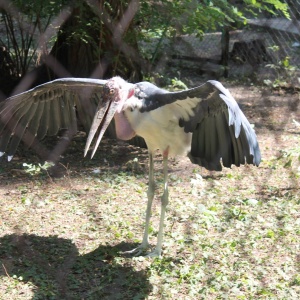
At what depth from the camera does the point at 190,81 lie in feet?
18.6

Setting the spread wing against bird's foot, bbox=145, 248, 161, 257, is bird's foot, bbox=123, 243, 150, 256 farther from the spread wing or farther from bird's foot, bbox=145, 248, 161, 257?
the spread wing

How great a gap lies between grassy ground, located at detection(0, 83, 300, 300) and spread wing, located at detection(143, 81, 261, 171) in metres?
0.39

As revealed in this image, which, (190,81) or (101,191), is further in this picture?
(190,81)

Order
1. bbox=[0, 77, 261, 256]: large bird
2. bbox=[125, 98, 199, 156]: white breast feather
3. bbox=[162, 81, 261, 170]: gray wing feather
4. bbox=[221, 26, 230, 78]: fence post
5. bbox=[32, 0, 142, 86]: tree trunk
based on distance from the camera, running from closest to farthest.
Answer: bbox=[162, 81, 261, 170]: gray wing feather, bbox=[0, 77, 261, 256]: large bird, bbox=[125, 98, 199, 156]: white breast feather, bbox=[32, 0, 142, 86]: tree trunk, bbox=[221, 26, 230, 78]: fence post

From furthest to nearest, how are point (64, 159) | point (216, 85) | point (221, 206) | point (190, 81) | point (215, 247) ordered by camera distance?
point (190, 81)
point (64, 159)
point (221, 206)
point (215, 247)
point (216, 85)

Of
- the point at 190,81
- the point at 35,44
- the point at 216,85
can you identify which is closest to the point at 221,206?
the point at 216,85

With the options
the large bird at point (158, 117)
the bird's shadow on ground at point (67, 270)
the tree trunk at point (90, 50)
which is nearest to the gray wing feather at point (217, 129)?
the large bird at point (158, 117)

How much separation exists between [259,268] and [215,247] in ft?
0.74

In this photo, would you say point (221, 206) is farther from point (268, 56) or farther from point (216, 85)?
point (268, 56)

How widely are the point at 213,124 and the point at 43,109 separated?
2.68ft

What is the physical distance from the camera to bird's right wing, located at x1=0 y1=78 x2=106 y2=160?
263 centimetres

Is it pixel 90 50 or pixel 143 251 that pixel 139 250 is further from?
pixel 90 50

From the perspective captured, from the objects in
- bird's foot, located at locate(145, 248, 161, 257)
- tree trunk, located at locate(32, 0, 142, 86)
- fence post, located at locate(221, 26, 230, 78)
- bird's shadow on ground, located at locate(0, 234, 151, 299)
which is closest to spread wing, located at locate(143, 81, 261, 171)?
bird's foot, located at locate(145, 248, 161, 257)

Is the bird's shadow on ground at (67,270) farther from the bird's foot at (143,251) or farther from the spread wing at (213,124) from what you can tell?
the spread wing at (213,124)
